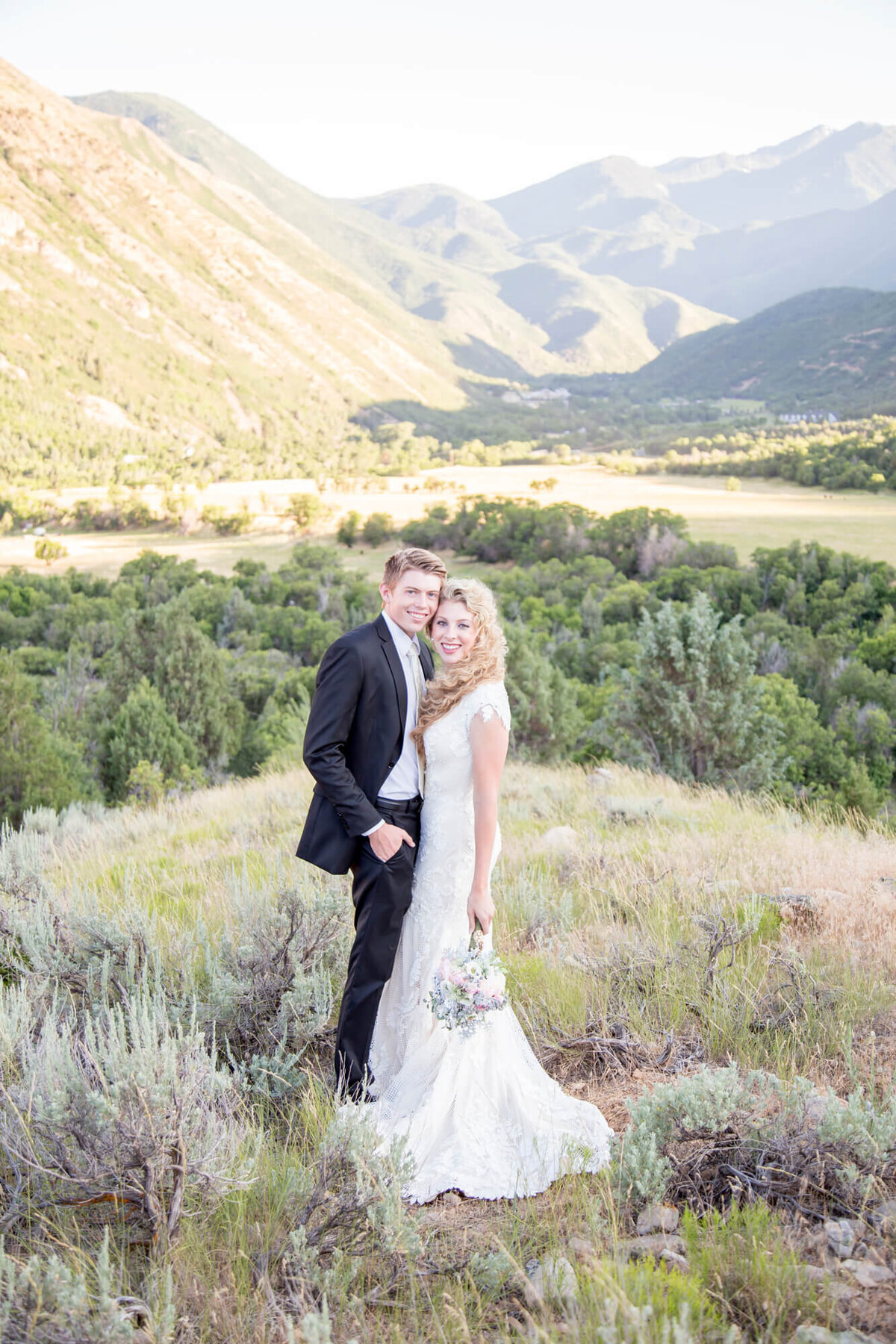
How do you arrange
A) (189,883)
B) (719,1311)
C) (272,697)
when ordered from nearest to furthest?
(719,1311), (189,883), (272,697)

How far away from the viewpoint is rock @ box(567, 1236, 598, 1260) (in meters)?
2.06

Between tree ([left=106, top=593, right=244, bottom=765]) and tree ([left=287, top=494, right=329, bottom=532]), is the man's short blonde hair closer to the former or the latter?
tree ([left=106, top=593, right=244, bottom=765])

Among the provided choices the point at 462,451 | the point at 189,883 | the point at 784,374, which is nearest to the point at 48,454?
the point at 462,451

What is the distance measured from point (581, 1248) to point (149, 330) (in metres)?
142

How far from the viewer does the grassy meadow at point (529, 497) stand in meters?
33.1

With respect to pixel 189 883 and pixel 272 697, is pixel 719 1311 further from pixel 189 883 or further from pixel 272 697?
pixel 272 697

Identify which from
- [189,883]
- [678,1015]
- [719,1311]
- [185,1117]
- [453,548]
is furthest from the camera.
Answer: [453,548]

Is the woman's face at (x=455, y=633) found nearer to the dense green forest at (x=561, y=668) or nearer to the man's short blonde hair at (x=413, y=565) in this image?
the man's short blonde hair at (x=413, y=565)

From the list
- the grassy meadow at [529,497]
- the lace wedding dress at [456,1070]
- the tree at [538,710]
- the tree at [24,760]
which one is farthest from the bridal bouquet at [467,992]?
the grassy meadow at [529,497]

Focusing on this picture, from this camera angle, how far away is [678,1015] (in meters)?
3.35

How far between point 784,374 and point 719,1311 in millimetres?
160081

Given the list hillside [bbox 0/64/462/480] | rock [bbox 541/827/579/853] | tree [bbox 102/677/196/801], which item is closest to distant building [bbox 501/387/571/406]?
hillside [bbox 0/64/462/480]

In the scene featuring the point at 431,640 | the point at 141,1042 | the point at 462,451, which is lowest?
the point at 141,1042

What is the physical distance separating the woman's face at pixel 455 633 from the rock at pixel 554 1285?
Result: 1.69m
